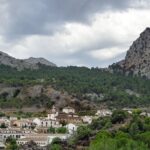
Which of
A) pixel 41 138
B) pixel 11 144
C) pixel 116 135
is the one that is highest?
pixel 116 135

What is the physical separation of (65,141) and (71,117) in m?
52.3

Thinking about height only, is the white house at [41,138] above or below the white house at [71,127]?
below

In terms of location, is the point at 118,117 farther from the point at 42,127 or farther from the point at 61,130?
the point at 42,127

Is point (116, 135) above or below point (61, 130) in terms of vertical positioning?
above

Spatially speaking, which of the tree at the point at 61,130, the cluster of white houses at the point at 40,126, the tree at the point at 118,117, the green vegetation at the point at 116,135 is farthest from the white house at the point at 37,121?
the tree at the point at 118,117

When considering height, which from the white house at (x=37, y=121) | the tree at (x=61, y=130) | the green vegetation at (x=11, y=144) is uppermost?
the white house at (x=37, y=121)

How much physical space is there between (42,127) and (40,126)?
990 millimetres

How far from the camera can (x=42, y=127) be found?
577 feet

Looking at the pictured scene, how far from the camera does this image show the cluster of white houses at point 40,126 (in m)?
151

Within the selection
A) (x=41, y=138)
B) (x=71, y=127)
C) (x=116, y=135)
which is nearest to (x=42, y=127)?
(x=71, y=127)

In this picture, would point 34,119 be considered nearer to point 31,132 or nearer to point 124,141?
point 31,132

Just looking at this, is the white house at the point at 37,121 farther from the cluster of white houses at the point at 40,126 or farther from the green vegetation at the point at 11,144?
the green vegetation at the point at 11,144

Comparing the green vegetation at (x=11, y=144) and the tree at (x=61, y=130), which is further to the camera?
the tree at (x=61, y=130)

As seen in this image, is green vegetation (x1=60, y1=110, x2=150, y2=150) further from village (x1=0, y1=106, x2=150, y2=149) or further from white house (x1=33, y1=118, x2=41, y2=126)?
white house (x1=33, y1=118, x2=41, y2=126)
